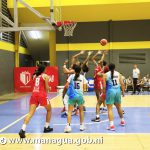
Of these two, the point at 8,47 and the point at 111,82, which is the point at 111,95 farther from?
the point at 8,47

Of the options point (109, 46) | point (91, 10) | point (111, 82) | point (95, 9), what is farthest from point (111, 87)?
point (109, 46)

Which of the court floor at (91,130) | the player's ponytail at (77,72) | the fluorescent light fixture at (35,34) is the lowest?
the court floor at (91,130)

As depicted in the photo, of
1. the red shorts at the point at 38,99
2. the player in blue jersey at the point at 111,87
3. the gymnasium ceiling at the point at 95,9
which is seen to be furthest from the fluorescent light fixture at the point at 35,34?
the red shorts at the point at 38,99

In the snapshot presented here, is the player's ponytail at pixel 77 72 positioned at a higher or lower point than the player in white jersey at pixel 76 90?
higher

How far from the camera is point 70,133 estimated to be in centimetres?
757

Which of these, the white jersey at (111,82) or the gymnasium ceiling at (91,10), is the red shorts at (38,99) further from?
the gymnasium ceiling at (91,10)

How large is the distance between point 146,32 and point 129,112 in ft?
40.4

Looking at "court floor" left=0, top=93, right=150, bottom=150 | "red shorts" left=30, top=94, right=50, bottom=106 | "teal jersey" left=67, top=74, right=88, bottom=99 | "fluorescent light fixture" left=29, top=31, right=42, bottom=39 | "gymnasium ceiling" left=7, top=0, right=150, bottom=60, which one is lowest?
"court floor" left=0, top=93, right=150, bottom=150

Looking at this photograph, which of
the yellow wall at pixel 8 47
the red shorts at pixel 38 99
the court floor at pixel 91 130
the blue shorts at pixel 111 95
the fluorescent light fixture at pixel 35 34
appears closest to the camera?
the court floor at pixel 91 130

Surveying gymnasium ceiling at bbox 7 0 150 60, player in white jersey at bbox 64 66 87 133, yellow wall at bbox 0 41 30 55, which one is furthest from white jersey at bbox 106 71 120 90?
gymnasium ceiling at bbox 7 0 150 60

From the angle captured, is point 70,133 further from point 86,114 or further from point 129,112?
point 129,112

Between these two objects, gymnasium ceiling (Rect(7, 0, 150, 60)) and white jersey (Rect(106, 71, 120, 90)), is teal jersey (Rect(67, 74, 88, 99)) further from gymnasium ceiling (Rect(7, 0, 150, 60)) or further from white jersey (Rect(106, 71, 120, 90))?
gymnasium ceiling (Rect(7, 0, 150, 60))

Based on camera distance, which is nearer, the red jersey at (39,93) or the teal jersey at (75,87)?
the red jersey at (39,93)

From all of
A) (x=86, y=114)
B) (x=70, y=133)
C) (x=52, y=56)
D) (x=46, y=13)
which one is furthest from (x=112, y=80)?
(x=52, y=56)
